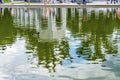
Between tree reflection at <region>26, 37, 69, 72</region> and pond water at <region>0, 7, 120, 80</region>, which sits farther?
tree reflection at <region>26, 37, 69, 72</region>

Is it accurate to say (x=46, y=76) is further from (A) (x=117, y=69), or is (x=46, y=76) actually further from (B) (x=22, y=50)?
(B) (x=22, y=50)

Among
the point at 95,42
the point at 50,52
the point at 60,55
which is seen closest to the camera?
the point at 60,55

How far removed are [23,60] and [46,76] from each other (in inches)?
163

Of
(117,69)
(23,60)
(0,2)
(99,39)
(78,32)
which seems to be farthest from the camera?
(0,2)

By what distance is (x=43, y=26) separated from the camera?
40219 millimetres

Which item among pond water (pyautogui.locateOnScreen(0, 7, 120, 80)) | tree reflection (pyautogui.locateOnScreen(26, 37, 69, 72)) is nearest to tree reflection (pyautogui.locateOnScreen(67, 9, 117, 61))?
pond water (pyautogui.locateOnScreen(0, 7, 120, 80))

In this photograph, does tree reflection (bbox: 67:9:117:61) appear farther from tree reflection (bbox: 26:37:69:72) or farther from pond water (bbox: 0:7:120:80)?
tree reflection (bbox: 26:37:69:72)

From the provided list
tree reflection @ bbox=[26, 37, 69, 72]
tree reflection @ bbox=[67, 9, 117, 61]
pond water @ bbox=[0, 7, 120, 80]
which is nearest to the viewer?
pond water @ bbox=[0, 7, 120, 80]

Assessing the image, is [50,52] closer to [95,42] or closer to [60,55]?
[60,55]

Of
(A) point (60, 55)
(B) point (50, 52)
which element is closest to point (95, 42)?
(B) point (50, 52)

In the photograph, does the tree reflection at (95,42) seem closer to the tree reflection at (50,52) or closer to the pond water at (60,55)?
the pond water at (60,55)

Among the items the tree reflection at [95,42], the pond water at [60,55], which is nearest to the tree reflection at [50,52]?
the pond water at [60,55]

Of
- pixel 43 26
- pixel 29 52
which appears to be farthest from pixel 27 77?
pixel 43 26

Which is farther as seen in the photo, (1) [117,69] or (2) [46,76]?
(1) [117,69]
